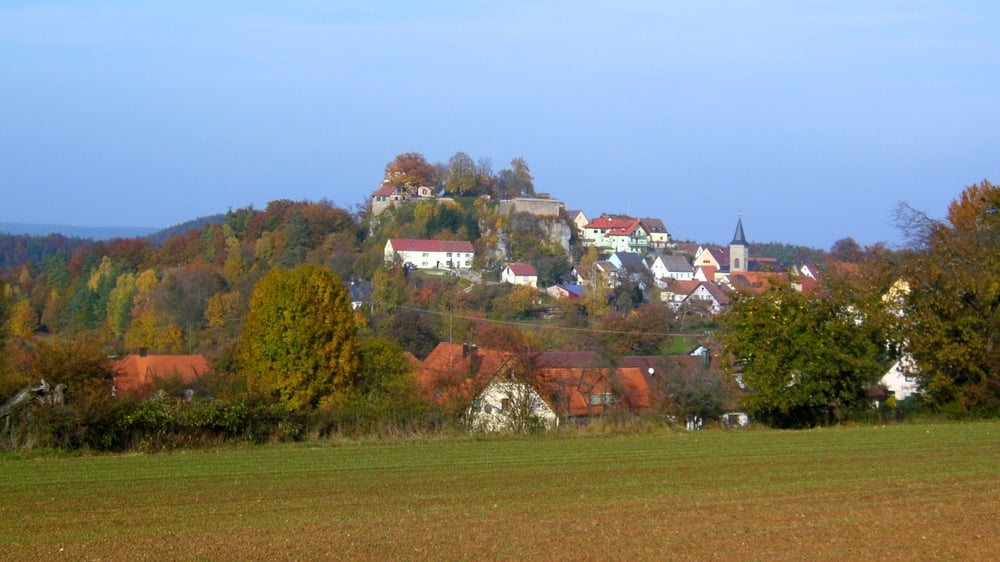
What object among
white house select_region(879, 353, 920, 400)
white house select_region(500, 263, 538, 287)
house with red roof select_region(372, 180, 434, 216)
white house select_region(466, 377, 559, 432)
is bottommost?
white house select_region(466, 377, 559, 432)

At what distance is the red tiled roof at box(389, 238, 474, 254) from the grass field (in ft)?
357

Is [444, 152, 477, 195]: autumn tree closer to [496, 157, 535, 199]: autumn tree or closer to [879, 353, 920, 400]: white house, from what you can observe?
[496, 157, 535, 199]: autumn tree

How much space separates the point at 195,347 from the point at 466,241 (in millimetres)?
52447

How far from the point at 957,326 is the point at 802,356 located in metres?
4.70

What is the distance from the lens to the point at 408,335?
7688 centimetres

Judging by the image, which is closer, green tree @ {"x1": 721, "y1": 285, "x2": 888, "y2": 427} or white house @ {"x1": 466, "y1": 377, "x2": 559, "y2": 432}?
white house @ {"x1": 466, "y1": 377, "x2": 559, "y2": 432}

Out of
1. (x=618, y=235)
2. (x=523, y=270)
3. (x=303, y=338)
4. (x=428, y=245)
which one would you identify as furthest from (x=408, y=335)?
(x=618, y=235)

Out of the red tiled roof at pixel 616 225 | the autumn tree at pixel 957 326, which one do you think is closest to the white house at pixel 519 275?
the red tiled roof at pixel 616 225

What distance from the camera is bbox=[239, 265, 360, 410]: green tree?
47.9 metres

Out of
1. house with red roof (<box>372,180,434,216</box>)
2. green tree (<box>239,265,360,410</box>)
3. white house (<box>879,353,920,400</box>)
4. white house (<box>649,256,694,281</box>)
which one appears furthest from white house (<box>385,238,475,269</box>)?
white house (<box>879,353,920,400</box>)

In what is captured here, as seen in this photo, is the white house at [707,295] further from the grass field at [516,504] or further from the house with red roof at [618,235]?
the grass field at [516,504]

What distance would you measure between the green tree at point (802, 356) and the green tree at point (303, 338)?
69.1 feet

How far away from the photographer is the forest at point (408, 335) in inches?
958

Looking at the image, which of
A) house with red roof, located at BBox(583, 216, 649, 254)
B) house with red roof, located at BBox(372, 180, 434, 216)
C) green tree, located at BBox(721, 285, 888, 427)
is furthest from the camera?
house with red roof, located at BBox(583, 216, 649, 254)
